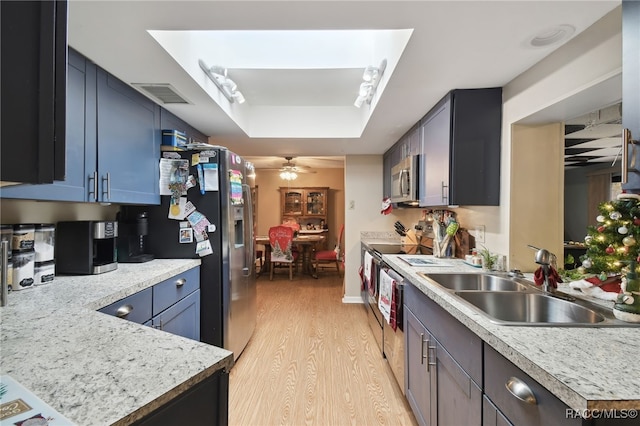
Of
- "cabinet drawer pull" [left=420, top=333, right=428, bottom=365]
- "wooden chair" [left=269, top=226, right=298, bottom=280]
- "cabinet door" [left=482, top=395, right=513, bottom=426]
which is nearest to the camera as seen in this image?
"cabinet door" [left=482, top=395, right=513, bottom=426]

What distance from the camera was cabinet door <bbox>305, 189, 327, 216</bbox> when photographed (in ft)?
21.4

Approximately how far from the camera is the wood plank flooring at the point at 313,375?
5.79 ft

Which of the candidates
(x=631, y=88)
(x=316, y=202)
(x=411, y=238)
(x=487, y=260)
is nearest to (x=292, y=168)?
(x=316, y=202)

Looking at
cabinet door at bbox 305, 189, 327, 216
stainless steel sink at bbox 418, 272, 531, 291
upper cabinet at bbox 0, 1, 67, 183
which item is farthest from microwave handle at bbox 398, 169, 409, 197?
cabinet door at bbox 305, 189, 327, 216

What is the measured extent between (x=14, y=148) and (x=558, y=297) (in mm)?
1841

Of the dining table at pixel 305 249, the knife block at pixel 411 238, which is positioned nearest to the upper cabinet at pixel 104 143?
the knife block at pixel 411 238

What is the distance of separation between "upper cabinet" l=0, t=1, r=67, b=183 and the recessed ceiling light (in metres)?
1.68

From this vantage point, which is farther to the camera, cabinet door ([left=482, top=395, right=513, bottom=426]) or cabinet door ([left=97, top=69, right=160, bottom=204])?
cabinet door ([left=97, top=69, right=160, bottom=204])

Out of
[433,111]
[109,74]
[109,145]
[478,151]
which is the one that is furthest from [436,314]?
[109,74]

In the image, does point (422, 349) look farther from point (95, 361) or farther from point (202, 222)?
point (202, 222)

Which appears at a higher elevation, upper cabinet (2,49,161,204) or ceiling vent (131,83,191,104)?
ceiling vent (131,83,191,104)

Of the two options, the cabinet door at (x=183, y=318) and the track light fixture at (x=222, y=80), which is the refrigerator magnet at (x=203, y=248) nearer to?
the cabinet door at (x=183, y=318)

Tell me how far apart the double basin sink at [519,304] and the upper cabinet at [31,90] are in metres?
1.31

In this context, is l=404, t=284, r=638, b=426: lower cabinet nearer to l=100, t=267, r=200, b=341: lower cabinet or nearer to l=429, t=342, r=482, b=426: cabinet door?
l=429, t=342, r=482, b=426: cabinet door
